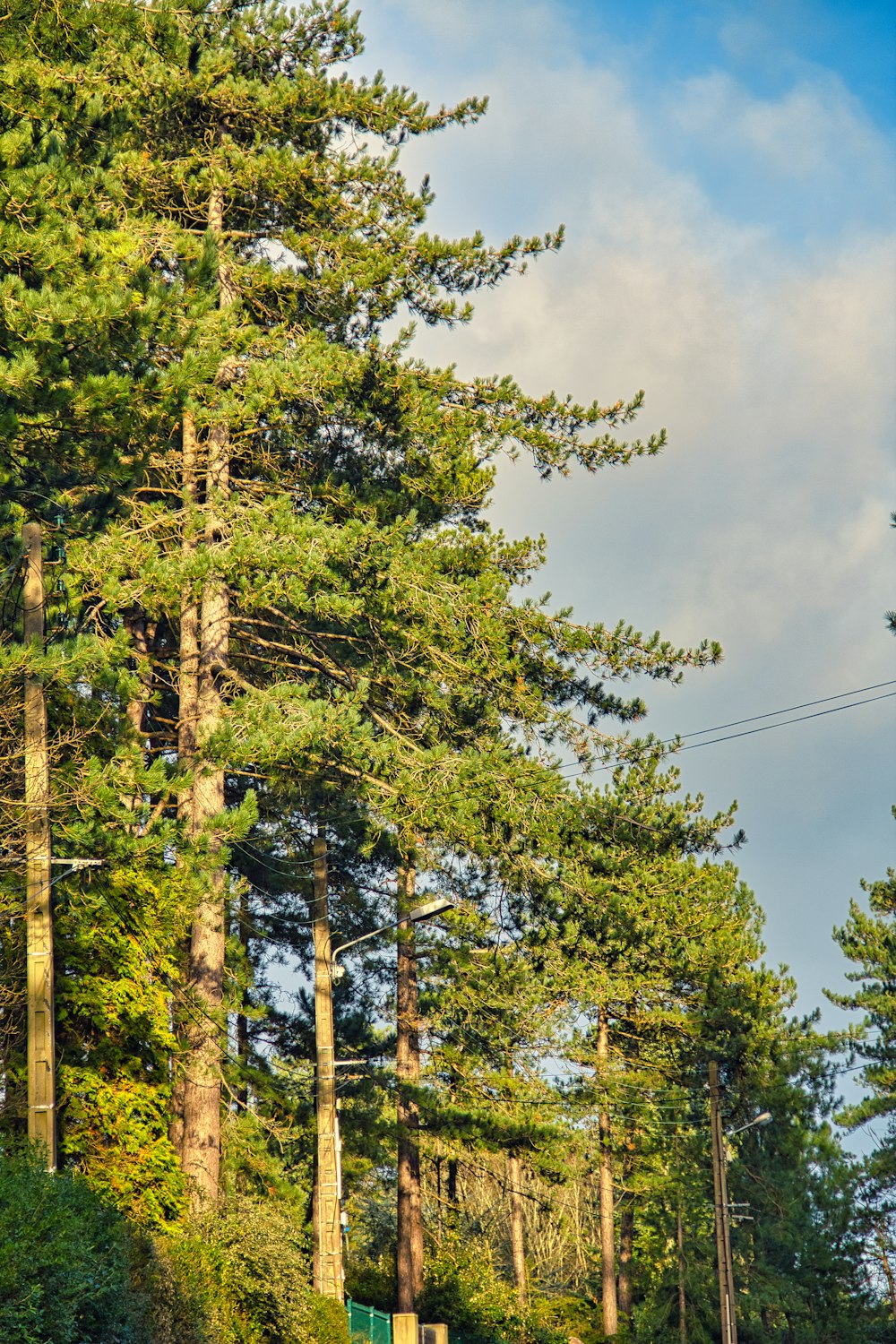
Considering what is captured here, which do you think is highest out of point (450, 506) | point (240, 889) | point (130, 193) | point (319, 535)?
point (130, 193)

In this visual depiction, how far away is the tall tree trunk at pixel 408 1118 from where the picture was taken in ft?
95.8

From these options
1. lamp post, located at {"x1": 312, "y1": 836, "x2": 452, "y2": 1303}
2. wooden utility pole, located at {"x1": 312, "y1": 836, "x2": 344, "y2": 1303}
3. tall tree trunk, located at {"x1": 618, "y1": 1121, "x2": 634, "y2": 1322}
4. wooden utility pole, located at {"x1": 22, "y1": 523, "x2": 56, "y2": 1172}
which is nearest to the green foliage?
wooden utility pole, located at {"x1": 312, "y1": 836, "x2": 344, "y2": 1303}

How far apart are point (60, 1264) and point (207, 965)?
8829 mm

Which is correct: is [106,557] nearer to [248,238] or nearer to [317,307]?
[317,307]

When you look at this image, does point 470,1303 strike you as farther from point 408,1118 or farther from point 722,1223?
point 722,1223

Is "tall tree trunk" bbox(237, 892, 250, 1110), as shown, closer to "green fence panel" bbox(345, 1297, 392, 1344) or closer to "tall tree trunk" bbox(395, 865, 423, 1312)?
"tall tree trunk" bbox(395, 865, 423, 1312)

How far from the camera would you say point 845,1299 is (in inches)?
1682

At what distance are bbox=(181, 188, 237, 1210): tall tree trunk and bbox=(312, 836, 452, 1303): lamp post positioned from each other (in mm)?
3192

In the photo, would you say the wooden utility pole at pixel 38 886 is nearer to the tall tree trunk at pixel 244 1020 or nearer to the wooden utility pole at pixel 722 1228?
the tall tree trunk at pixel 244 1020

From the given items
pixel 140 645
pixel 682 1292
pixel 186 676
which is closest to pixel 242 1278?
pixel 186 676

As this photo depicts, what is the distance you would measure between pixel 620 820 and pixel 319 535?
6069 mm

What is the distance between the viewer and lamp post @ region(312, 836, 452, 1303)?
21828mm

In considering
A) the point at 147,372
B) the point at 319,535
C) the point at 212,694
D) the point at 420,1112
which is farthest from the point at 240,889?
the point at 420,1112

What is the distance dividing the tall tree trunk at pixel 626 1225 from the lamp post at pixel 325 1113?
78.1 feet
